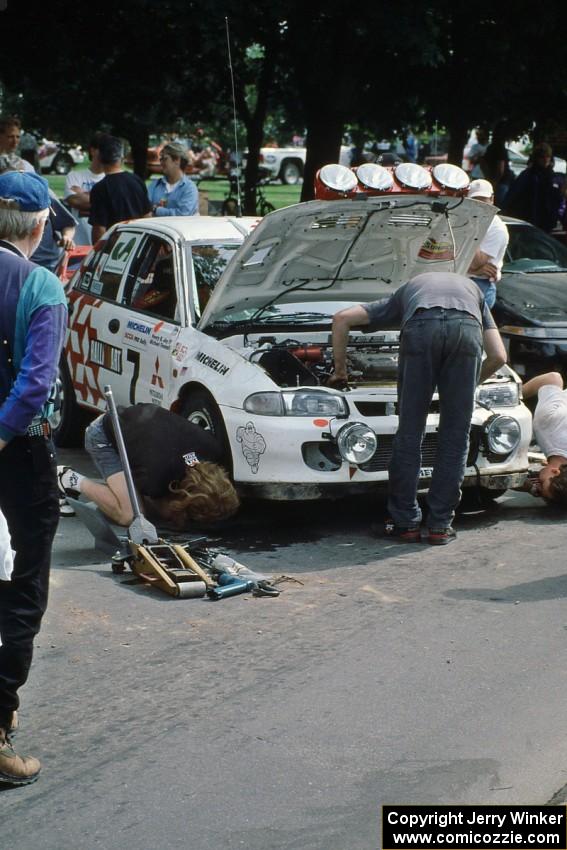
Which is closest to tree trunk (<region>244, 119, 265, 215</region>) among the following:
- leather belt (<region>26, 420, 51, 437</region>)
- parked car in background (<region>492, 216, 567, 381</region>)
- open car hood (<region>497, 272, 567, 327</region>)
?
parked car in background (<region>492, 216, 567, 381</region>)

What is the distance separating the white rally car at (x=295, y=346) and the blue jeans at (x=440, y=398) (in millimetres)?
210

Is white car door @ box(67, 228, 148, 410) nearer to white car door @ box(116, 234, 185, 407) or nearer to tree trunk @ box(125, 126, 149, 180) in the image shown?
white car door @ box(116, 234, 185, 407)

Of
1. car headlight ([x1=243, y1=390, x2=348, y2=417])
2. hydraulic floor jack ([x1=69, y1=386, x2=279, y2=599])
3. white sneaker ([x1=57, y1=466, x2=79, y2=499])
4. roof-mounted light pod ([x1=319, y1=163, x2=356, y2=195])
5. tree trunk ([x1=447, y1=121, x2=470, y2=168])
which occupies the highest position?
roof-mounted light pod ([x1=319, y1=163, x2=356, y2=195])

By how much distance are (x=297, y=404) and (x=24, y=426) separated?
10.5ft

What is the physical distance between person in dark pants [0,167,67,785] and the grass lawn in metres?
30.1

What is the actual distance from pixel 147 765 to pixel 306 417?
306 cm

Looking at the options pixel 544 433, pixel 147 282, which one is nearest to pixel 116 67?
pixel 147 282

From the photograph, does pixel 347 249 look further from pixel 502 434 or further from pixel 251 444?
pixel 251 444

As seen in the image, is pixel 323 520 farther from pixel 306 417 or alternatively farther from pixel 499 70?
pixel 499 70

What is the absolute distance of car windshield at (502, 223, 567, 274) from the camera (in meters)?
11.7

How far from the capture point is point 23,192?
13.4 feet

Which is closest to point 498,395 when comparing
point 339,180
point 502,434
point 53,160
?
point 502,434

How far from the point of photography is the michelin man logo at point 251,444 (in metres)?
6.94

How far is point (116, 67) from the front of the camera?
1794cm
